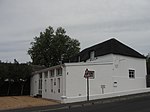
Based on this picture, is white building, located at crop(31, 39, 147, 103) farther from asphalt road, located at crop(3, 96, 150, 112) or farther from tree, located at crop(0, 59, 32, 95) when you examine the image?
asphalt road, located at crop(3, 96, 150, 112)

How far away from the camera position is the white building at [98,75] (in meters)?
28.9

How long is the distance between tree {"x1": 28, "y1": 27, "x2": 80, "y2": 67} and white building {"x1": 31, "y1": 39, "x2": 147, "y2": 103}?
15662 mm

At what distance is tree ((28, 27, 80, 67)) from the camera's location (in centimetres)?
5651

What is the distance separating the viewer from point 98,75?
30391mm

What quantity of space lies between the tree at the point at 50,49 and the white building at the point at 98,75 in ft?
51.4

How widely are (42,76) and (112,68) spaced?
33.1 feet

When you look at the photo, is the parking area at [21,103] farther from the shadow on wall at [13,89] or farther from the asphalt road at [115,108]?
the shadow on wall at [13,89]

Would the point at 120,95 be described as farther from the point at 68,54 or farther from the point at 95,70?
the point at 68,54

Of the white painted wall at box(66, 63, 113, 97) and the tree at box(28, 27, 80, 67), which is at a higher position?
the tree at box(28, 27, 80, 67)

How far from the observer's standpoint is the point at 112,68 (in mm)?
32094

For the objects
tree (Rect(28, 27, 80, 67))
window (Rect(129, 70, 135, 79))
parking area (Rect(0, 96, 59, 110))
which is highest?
tree (Rect(28, 27, 80, 67))

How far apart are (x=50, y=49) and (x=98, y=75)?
27.5 meters

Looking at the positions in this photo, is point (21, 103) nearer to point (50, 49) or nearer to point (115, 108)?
point (115, 108)

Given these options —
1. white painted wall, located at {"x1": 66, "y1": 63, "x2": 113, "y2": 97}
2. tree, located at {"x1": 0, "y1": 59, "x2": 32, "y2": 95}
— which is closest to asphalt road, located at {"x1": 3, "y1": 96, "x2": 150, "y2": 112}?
white painted wall, located at {"x1": 66, "y1": 63, "x2": 113, "y2": 97}
